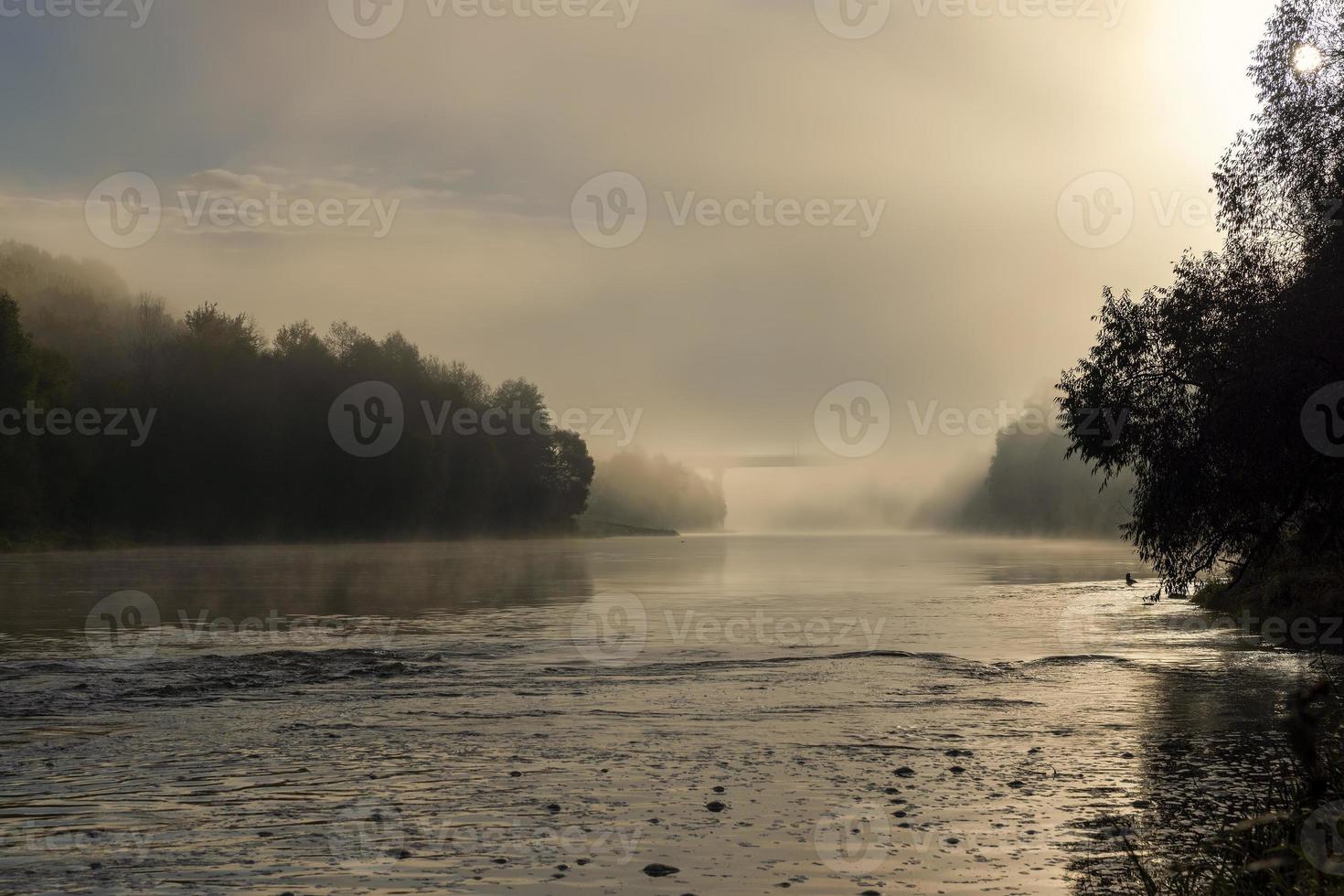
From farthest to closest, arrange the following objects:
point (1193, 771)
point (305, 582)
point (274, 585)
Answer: point (305, 582) < point (274, 585) < point (1193, 771)

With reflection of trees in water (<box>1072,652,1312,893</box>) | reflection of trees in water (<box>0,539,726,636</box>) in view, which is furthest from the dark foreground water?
reflection of trees in water (<box>0,539,726,636</box>)

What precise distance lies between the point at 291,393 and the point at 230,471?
15304mm

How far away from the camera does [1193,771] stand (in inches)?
547

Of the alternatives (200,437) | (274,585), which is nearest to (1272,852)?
(274,585)

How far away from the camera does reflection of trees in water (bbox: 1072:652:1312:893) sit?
10.3 meters

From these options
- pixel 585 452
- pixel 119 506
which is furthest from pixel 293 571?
pixel 585 452

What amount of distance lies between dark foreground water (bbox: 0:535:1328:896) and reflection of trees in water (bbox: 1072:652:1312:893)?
2.8 inches

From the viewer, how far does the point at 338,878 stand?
30.8 feet

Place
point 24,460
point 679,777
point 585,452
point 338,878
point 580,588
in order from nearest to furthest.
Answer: point 338,878, point 679,777, point 580,588, point 24,460, point 585,452

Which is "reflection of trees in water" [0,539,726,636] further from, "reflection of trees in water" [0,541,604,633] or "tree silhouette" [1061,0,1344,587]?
"tree silhouette" [1061,0,1344,587]

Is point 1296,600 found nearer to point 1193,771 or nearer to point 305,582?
Answer: point 1193,771

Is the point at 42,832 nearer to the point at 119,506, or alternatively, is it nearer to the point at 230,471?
the point at 119,506

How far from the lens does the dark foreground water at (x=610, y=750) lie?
997 centimetres

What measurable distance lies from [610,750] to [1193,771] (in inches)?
279
